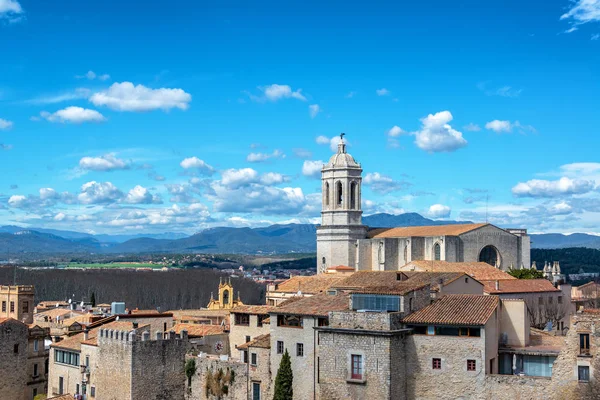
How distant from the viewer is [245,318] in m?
50.0

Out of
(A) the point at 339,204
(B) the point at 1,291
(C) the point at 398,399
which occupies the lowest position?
(C) the point at 398,399

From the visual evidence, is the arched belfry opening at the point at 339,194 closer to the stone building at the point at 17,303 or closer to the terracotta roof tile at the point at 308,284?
the terracotta roof tile at the point at 308,284

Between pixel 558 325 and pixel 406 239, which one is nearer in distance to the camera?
pixel 558 325

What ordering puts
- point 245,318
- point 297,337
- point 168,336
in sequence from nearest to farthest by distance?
point 297,337 < point 168,336 < point 245,318

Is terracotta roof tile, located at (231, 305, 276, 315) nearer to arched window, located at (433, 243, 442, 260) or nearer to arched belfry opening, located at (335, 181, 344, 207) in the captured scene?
arched window, located at (433, 243, 442, 260)

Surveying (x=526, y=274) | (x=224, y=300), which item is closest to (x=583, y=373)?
(x=526, y=274)

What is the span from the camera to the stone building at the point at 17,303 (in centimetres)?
6109

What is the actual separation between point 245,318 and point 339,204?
4638 centimetres

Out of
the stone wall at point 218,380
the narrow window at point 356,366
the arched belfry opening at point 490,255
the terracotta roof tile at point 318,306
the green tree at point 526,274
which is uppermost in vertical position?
the arched belfry opening at point 490,255

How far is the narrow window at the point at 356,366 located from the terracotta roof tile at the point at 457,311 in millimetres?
2777

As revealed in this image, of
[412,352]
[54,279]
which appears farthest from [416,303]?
[54,279]

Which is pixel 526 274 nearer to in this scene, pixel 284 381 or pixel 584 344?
pixel 284 381

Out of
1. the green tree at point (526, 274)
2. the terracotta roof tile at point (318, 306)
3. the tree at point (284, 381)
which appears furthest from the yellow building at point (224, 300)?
the tree at point (284, 381)

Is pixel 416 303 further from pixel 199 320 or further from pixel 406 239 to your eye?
pixel 406 239
